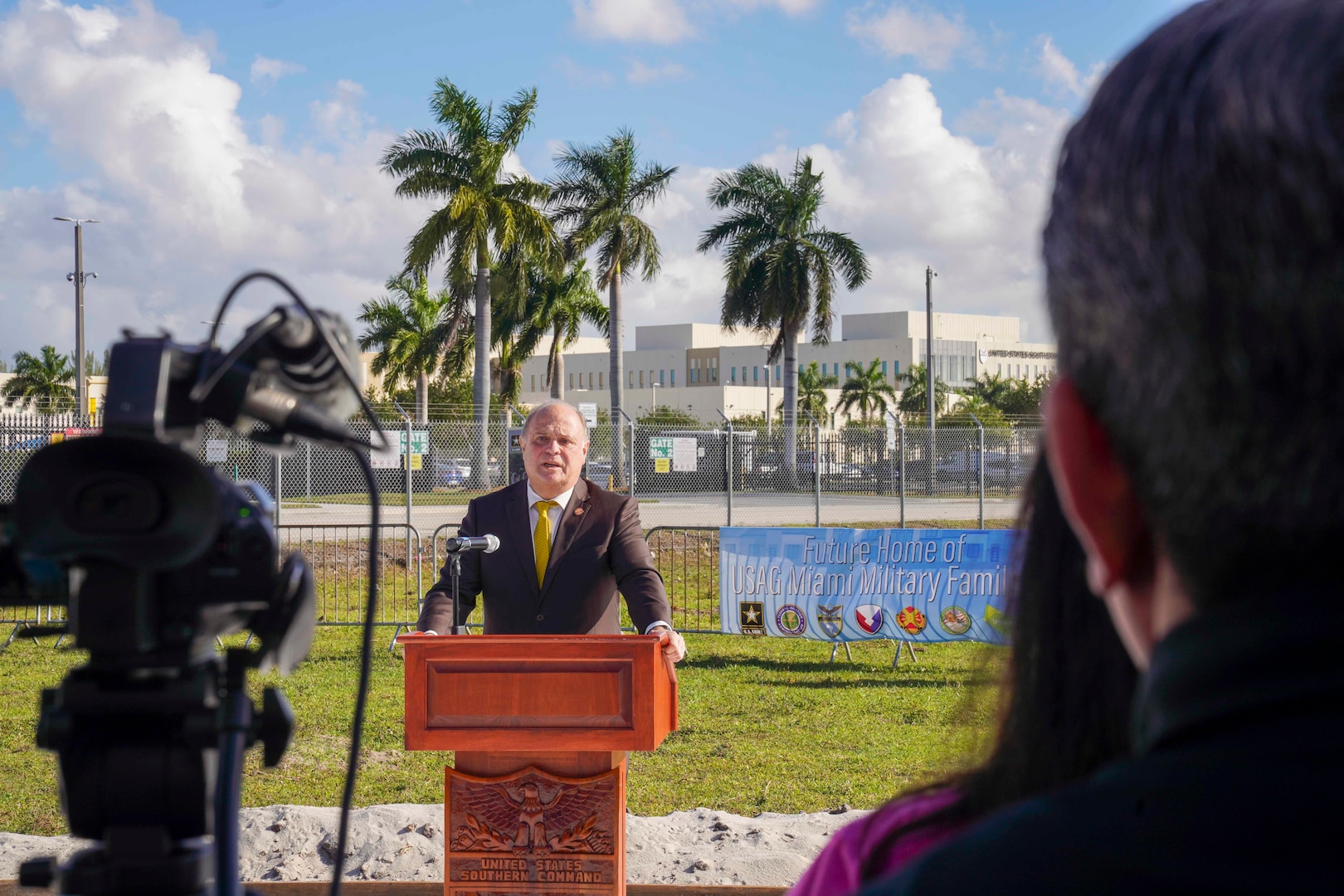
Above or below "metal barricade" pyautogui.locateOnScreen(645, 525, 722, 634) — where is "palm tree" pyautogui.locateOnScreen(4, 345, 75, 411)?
above

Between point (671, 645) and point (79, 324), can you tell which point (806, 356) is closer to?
point (79, 324)

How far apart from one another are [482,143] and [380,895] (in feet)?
92.5

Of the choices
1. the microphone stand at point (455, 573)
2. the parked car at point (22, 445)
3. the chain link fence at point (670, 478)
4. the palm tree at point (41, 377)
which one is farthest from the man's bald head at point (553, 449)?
the palm tree at point (41, 377)

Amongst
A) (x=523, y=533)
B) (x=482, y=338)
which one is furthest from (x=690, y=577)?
(x=482, y=338)

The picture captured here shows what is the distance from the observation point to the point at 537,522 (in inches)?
204

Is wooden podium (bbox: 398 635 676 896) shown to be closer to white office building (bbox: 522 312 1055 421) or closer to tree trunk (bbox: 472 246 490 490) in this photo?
tree trunk (bbox: 472 246 490 490)

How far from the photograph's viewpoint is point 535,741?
12.8 feet

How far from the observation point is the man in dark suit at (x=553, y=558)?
16.1 ft

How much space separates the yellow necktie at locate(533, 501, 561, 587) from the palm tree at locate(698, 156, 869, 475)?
33637 millimetres

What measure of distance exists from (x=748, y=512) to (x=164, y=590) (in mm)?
22001

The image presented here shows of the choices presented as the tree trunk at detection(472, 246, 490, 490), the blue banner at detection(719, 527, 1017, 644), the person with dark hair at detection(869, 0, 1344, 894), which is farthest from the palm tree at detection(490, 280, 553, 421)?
the person with dark hair at detection(869, 0, 1344, 894)

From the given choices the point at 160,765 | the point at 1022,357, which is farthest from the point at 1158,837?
the point at 1022,357

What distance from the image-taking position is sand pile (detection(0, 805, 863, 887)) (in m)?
4.82

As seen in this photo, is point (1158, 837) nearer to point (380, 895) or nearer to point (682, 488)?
point (380, 895)
